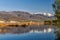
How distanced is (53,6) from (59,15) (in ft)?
3.13

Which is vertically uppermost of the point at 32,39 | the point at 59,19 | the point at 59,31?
the point at 59,19

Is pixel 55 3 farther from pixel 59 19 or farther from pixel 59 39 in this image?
pixel 59 39

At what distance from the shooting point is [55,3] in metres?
14.7

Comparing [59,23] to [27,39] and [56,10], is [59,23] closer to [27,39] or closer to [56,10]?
[56,10]

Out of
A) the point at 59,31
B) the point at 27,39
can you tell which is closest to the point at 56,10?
the point at 59,31

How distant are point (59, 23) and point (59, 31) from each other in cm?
74

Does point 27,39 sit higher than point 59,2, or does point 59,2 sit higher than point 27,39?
point 59,2

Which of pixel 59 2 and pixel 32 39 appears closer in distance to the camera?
pixel 59 2

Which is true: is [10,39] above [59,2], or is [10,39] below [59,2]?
below

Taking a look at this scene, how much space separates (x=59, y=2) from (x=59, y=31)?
2384mm

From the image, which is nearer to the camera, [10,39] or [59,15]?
[59,15]

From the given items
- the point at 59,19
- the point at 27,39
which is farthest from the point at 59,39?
the point at 27,39

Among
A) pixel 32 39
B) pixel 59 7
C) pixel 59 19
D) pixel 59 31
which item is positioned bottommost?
pixel 32 39

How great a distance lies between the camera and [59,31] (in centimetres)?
1447
